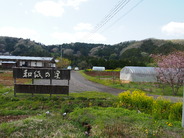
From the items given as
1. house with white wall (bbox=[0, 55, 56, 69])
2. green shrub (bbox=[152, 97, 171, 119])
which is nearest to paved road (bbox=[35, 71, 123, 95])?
green shrub (bbox=[152, 97, 171, 119])

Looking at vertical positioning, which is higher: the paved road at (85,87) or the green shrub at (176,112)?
the green shrub at (176,112)

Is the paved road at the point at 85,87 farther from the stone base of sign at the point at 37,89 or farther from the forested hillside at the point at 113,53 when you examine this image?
the forested hillside at the point at 113,53

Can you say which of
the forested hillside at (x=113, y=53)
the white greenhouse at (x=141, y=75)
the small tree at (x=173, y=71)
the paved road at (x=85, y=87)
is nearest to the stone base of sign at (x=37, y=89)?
the paved road at (x=85, y=87)

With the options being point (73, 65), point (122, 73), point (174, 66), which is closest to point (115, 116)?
point (174, 66)

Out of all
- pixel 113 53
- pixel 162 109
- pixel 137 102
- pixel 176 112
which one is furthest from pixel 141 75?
pixel 113 53

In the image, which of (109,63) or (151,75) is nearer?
(151,75)

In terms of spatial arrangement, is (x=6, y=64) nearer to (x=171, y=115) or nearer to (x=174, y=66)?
(x=174, y=66)

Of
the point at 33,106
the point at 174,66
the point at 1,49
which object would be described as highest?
the point at 1,49

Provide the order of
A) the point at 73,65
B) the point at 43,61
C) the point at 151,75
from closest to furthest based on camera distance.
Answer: the point at 151,75 < the point at 43,61 < the point at 73,65

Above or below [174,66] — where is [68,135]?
below

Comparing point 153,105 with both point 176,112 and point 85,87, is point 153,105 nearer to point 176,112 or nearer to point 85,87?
point 176,112

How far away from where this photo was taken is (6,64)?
42.2m

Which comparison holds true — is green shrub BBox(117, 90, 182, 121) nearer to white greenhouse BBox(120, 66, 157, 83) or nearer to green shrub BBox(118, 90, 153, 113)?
green shrub BBox(118, 90, 153, 113)

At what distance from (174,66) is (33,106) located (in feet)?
43.9
